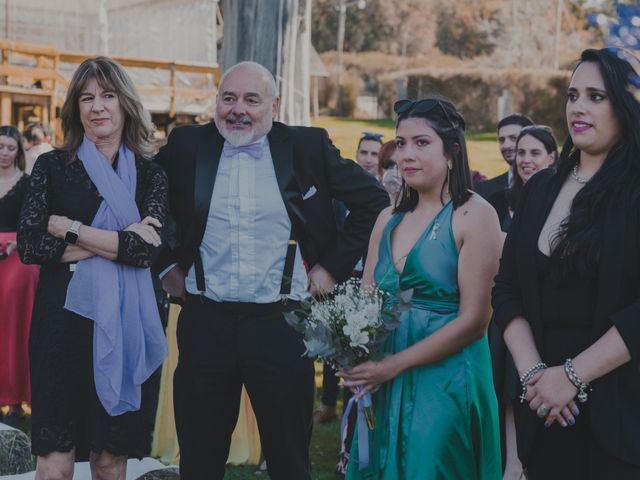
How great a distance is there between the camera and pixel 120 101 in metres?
4.40

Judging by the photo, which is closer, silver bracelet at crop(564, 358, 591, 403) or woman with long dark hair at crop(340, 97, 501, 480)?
silver bracelet at crop(564, 358, 591, 403)

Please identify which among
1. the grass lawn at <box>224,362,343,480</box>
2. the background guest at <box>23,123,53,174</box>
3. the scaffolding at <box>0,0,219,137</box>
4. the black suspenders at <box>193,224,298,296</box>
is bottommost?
the grass lawn at <box>224,362,343,480</box>

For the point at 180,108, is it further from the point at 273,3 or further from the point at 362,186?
the point at 362,186

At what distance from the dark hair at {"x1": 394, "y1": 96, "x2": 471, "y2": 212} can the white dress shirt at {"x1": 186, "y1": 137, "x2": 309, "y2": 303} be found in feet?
2.70

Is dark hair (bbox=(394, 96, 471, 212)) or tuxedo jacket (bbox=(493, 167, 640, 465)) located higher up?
dark hair (bbox=(394, 96, 471, 212))

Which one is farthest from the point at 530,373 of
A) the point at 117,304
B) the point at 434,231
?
the point at 117,304

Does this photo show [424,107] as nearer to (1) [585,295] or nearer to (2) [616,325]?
(1) [585,295]

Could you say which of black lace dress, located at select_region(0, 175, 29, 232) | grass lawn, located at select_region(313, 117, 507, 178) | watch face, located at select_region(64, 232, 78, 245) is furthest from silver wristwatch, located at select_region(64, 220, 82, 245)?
grass lawn, located at select_region(313, 117, 507, 178)

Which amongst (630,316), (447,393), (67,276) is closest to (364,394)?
(447,393)

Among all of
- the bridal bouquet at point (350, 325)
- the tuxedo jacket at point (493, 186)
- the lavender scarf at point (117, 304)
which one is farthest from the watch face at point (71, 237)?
the tuxedo jacket at point (493, 186)

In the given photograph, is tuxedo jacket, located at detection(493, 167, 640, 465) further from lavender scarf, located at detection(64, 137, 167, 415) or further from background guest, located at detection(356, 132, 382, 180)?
background guest, located at detection(356, 132, 382, 180)

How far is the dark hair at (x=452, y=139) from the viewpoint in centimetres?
381

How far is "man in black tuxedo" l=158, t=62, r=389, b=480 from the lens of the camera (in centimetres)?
427

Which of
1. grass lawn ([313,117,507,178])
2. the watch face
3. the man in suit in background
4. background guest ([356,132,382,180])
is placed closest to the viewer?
the watch face
